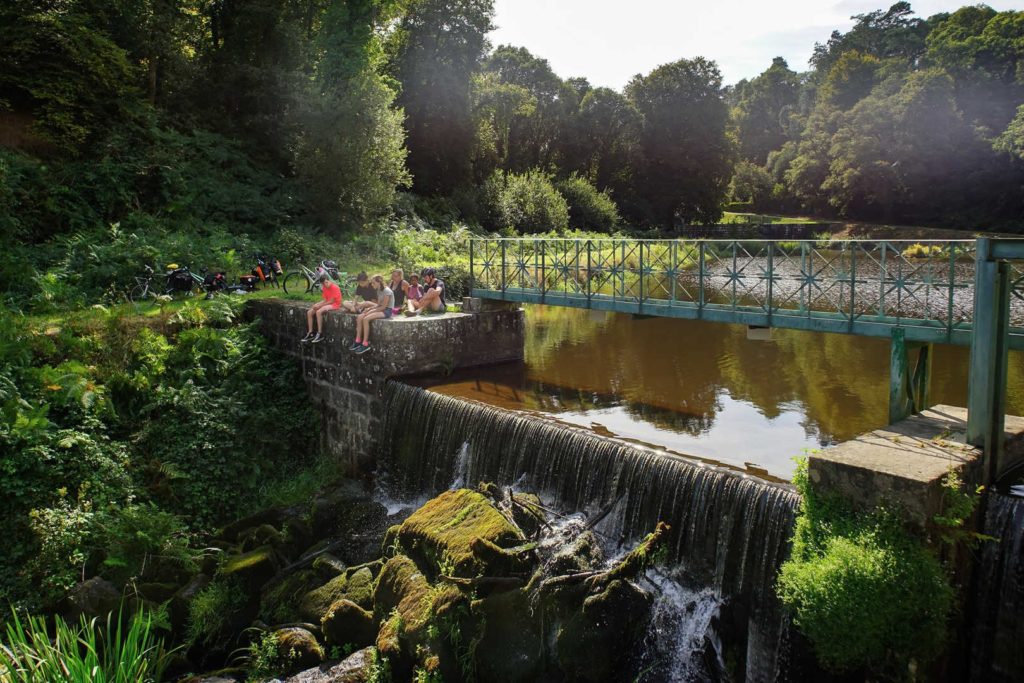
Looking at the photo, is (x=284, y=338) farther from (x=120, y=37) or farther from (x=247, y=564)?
(x=120, y=37)

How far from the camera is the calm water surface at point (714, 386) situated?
395 inches

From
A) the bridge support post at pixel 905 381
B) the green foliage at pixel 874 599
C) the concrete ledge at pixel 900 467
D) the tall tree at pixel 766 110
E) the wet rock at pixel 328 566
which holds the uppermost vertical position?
the tall tree at pixel 766 110

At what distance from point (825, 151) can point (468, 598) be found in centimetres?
5402

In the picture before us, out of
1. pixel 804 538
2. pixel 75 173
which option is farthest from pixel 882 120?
pixel 804 538

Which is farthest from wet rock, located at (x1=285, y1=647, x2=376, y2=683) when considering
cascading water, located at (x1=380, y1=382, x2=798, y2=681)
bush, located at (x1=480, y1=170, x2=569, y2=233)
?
bush, located at (x1=480, y1=170, x2=569, y2=233)

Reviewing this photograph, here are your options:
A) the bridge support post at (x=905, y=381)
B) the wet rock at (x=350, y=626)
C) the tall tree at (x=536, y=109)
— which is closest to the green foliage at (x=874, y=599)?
the bridge support post at (x=905, y=381)

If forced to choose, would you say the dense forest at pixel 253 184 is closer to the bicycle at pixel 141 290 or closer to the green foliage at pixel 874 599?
the bicycle at pixel 141 290

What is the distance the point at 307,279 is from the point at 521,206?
17682 mm

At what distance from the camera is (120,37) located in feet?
83.1

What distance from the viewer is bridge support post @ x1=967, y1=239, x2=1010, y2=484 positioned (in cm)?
671

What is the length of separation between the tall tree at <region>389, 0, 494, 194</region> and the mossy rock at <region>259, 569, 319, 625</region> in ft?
86.1

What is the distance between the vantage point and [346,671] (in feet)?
25.7

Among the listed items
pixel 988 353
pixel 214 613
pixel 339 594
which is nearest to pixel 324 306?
pixel 214 613

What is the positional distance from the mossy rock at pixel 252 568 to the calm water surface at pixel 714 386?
11.6ft
